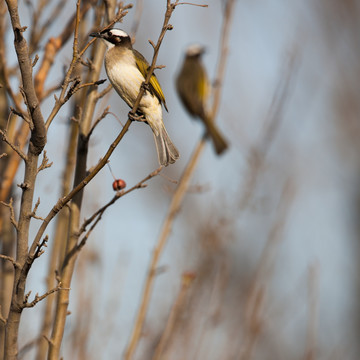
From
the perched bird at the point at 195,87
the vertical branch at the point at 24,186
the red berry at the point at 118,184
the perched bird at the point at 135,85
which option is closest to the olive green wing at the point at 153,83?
the perched bird at the point at 135,85

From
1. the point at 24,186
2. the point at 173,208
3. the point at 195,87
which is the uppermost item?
the point at 195,87

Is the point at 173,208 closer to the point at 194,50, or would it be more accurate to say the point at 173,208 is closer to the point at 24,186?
the point at 24,186

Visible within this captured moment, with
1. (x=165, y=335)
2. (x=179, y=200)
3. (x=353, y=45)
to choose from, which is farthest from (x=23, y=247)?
(x=353, y=45)

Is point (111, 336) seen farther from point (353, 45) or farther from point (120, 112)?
point (353, 45)

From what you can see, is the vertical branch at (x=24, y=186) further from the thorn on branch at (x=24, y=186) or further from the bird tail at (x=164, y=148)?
the bird tail at (x=164, y=148)

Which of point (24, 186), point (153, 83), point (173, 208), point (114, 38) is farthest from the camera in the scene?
point (173, 208)

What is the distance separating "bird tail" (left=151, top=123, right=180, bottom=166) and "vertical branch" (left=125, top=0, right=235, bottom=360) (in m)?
0.53

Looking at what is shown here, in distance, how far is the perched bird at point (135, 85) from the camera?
2.60 m

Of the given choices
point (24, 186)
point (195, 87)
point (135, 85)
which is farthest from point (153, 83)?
point (195, 87)

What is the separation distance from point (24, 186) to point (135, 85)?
108 centimetres

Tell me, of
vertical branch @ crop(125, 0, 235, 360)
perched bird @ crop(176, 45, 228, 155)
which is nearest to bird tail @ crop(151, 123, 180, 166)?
vertical branch @ crop(125, 0, 235, 360)

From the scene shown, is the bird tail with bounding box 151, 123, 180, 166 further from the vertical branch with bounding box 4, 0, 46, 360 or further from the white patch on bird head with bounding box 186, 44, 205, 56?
the white patch on bird head with bounding box 186, 44, 205, 56

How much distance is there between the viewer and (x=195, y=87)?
19.8 ft

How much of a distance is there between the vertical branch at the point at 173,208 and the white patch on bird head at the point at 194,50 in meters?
3.38
